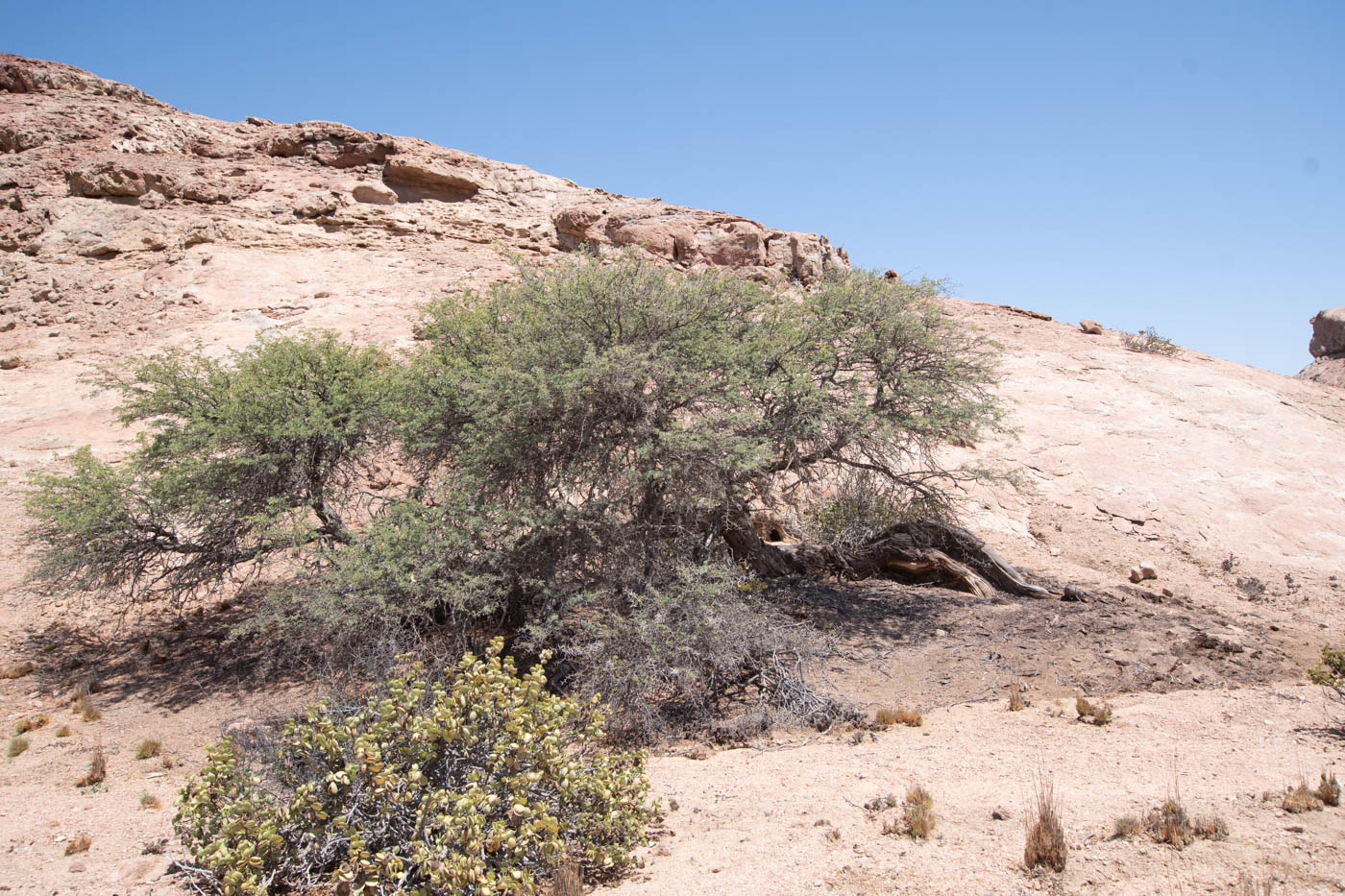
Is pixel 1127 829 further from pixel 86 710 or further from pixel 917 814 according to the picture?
pixel 86 710

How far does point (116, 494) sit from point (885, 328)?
10576 mm

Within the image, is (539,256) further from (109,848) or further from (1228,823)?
(1228,823)

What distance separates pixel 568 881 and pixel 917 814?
235 cm

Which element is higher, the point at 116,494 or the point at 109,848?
the point at 116,494

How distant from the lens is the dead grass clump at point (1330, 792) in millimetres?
4910

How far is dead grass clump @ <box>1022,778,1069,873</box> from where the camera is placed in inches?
174

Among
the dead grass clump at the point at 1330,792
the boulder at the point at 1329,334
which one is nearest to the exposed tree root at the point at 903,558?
the dead grass clump at the point at 1330,792

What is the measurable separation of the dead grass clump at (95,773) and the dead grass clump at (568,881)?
4954 mm

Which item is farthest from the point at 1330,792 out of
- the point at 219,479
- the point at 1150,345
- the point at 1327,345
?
the point at 1327,345

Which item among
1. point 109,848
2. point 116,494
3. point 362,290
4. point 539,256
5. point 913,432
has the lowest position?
point 109,848

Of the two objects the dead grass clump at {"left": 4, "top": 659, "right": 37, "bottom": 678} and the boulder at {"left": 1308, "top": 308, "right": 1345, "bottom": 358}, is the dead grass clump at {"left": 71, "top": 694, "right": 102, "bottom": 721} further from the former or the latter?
the boulder at {"left": 1308, "top": 308, "right": 1345, "bottom": 358}

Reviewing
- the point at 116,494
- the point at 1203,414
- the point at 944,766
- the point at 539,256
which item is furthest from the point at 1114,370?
the point at 116,494

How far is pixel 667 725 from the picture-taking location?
24.1 feet

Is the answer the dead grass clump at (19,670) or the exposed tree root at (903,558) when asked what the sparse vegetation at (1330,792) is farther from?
the dead grass clump at (19,670)
